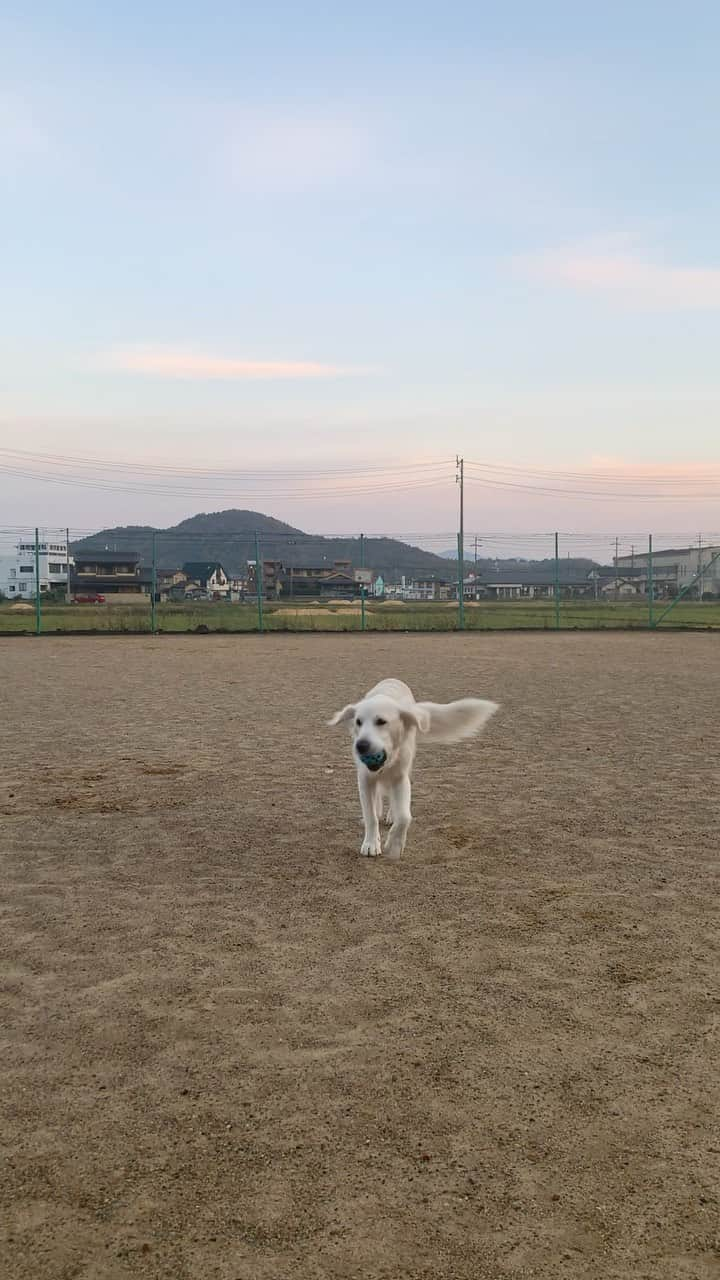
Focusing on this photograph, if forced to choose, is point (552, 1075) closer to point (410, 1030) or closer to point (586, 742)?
point (410, 1030)

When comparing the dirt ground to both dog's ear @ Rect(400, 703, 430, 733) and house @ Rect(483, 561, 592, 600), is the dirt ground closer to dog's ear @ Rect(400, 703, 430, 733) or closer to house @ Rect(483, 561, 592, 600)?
dog's ear @ Rect(400, 703, 430, 733)

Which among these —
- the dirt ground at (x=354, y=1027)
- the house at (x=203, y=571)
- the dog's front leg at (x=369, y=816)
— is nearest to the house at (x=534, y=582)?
the house at (x=203, y=571)

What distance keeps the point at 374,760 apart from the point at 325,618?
1304 inches

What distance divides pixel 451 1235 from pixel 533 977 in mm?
1675

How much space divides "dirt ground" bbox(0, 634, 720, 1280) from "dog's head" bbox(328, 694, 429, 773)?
0.70 m

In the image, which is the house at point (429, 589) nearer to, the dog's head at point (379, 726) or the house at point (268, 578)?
the house at point (268, 578)

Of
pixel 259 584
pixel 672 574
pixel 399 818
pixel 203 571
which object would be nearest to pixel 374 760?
pixel 399 818

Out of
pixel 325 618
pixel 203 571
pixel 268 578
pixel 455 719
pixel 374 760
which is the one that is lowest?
pixel 374 760

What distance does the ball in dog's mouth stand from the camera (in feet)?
17.7

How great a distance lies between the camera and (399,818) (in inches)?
224

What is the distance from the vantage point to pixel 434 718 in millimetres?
6344

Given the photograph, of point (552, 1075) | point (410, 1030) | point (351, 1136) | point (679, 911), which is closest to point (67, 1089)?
point (351, 1136)

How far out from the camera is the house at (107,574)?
2340 inches

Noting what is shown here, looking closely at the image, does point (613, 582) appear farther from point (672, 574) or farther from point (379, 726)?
point (379, 726)
